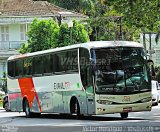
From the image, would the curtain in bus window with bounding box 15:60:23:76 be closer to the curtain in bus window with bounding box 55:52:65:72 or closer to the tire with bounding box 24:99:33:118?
the tire with bounding box 24:99:33:118

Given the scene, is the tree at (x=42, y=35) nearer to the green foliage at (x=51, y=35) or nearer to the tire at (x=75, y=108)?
the green foliage at (x=51, y=35)

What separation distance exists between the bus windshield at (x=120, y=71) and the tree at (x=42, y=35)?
2470cm

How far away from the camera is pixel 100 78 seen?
2305 centimetres

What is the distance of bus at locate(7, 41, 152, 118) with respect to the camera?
2295 cm

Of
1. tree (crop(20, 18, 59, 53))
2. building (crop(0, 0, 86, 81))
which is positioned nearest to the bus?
tree (crop(20, 18, 59, 53))

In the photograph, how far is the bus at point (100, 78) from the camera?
22953mm

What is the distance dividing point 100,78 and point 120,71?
2.88 ft

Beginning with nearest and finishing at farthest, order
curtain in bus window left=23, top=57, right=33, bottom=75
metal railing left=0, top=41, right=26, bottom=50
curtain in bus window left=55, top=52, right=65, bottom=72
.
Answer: curtain in bus window left=55, top=52, right=65, bottom=72 < curtain in bus window left=23, top=57, right=33, bottom=75 < metal railing left=0, top=41, right=26, bottom=50

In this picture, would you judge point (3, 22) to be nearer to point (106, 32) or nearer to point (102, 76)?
point (106, 32)

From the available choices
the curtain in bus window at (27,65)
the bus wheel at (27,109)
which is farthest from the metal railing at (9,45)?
the curtain in bus window at (27,65)

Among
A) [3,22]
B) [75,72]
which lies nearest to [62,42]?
[3,22]

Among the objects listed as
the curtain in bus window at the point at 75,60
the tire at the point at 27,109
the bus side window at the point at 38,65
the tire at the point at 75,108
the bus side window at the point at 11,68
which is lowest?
the tire at the point at 27,109

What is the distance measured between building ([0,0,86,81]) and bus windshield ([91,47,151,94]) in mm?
31452

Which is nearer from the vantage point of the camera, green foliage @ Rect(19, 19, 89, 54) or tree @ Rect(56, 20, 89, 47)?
tree @ Rect(56, 20, 89, 47)
